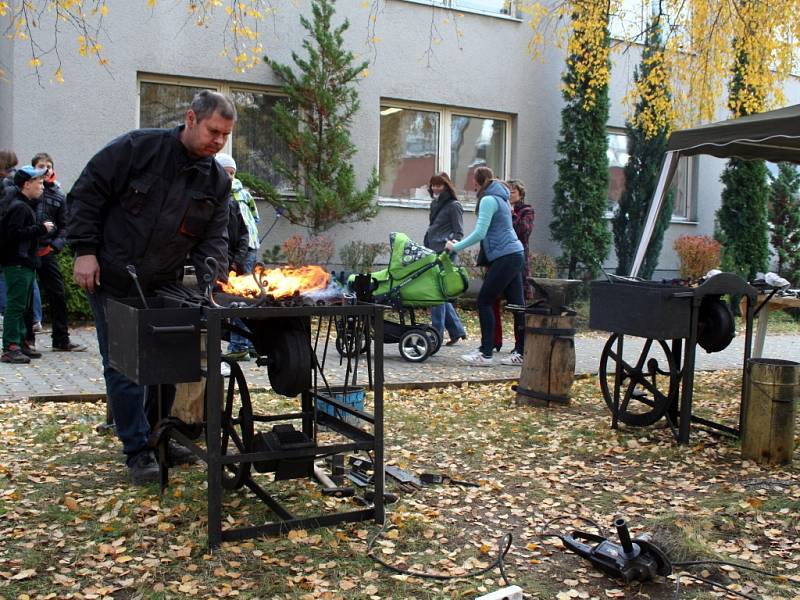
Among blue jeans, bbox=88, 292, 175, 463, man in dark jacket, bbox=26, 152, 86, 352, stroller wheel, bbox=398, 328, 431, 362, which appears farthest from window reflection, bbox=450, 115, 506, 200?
blue jeans, bbox=88, 292, 175, 463

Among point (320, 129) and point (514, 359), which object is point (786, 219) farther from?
point (514, 359)

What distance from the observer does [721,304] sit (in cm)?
604

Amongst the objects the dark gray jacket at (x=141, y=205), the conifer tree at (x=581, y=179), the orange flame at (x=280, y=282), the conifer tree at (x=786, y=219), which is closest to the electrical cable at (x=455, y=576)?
the orange flame at (x=280, y=282)

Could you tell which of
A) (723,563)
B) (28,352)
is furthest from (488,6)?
(723,563)

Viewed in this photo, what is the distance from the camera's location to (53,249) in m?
8.41

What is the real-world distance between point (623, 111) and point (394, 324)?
8983 mm

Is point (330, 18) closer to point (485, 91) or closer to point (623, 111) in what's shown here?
point (485, 91)

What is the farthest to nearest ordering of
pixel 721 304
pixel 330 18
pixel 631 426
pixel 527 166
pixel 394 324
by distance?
pixel 527 166, pixel 330 18, pixel 394 324, pixel 631 426, pixel 721 304

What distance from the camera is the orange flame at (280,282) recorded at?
158 inches

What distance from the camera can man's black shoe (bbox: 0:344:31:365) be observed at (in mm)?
8039

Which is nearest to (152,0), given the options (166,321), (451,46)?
(166,321)

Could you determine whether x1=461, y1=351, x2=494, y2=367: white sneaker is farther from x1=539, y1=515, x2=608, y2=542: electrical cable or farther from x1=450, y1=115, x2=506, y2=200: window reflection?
x1=450, y1=115, x2=506, y2=200: window reflection

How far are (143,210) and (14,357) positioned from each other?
4514 mm

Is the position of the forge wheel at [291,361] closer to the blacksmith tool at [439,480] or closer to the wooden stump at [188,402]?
the blacksmith tool at [439,480]
